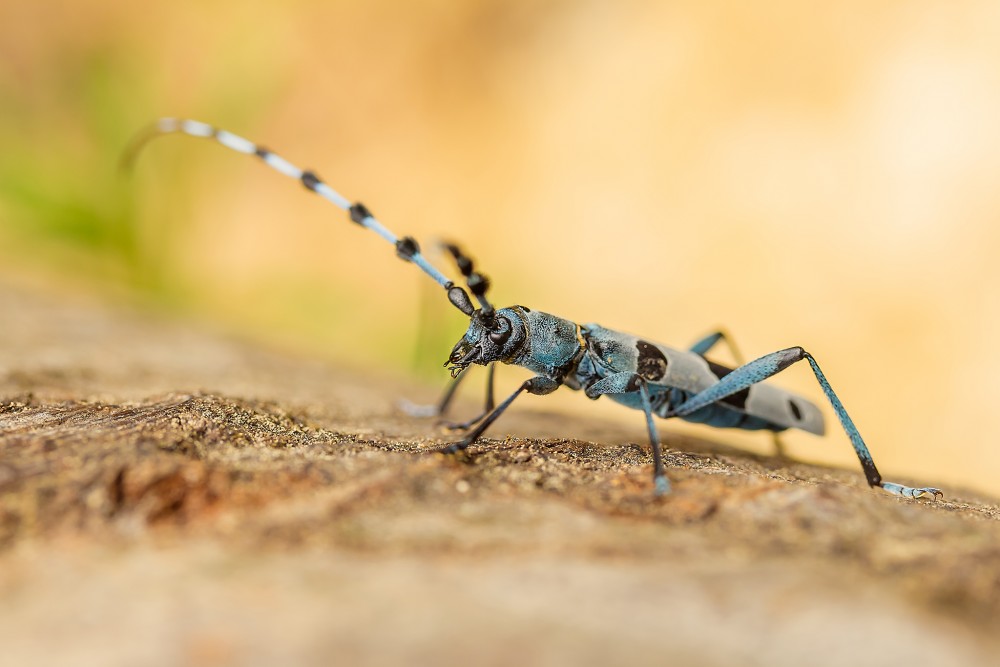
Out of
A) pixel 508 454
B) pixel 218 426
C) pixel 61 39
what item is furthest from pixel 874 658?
pixel 61 39

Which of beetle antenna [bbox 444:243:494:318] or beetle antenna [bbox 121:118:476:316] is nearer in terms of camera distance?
beetle antenna [bbox 444:243:494:318]

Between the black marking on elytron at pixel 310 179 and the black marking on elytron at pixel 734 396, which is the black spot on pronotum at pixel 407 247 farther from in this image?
the black marking on elytron at pixel 734 396

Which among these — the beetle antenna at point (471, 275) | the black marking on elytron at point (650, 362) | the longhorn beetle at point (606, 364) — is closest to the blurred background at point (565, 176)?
the longhorn beetle at point (606, 364)

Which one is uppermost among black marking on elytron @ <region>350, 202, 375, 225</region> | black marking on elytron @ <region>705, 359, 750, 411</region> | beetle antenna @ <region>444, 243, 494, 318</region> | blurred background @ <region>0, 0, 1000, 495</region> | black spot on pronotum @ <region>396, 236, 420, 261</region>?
blurred background @ <region>0, 0, 1000, 495</region>

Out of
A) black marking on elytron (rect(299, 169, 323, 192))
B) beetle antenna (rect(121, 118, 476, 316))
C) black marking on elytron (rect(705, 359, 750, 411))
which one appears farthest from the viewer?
black marking on elytron (rect(705, 359, 750, 411))

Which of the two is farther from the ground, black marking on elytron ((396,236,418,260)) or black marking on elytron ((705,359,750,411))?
black marking on elytron ((396,236,418,260))

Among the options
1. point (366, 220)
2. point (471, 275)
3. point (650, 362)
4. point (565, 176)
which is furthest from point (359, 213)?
point (565, 176)

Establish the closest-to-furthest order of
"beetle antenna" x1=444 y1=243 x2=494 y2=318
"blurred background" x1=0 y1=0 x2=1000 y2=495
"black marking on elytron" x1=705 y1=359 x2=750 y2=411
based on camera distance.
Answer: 1. "beetle antenna" x1=444 y1=243 x2=494 y2=318
2. "black marking on elytron" x1=705 y1=359 x2=750 y2=411
3. "blurred background" x1=0 y1=0 x2=1000 y2=495

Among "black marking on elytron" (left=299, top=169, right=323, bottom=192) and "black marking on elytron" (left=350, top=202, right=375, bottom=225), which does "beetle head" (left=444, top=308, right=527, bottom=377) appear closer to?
"black marking on elytron" (left=350, top=202, right=375, bottom=225)

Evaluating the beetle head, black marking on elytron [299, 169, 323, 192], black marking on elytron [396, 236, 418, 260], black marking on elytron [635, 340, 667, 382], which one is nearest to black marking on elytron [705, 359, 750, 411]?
black marking on elytron [635, 340, 667, 382]

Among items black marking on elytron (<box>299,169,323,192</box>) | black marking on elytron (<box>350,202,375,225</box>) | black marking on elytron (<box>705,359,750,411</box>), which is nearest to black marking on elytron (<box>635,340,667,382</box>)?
black marking on elytron (<box>705,359,750,411</box>)
